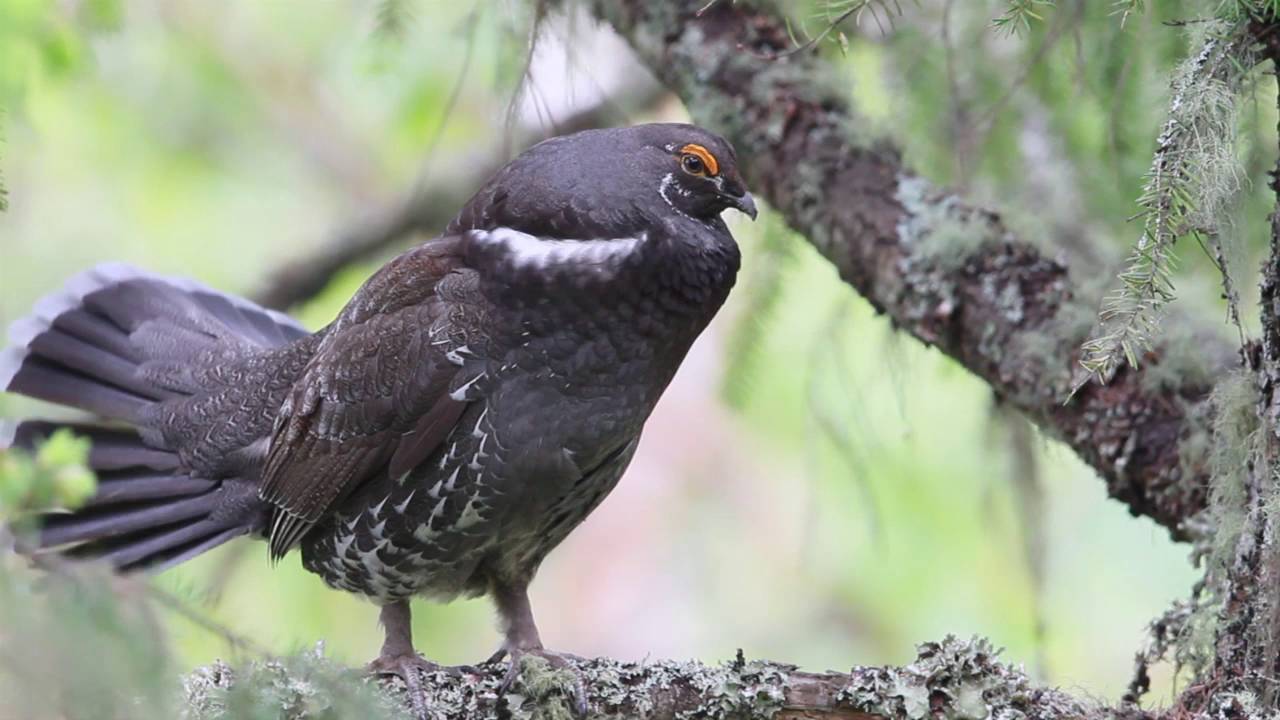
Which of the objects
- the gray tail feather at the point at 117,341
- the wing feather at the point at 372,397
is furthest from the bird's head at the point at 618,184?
the gray tail feather at the point at 117,341

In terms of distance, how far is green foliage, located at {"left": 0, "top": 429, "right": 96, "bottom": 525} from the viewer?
1738mm

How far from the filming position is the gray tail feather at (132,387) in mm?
4113

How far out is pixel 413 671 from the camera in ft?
10.7

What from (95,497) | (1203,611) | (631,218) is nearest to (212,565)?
(95,497)

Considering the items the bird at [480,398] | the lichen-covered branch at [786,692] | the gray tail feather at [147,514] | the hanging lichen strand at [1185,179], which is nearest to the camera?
the hanging lichen strand at [1185,179]

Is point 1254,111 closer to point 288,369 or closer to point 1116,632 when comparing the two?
point 288,369

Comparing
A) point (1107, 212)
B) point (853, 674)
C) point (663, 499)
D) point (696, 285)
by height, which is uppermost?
point (663, 499)

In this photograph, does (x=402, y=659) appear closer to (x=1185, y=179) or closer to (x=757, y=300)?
(x=757, y=300)

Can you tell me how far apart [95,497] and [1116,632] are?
521 centimetres

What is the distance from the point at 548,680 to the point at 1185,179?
5.78 ft

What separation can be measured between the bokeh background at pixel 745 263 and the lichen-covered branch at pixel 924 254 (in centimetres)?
15

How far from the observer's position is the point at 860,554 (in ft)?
23.6

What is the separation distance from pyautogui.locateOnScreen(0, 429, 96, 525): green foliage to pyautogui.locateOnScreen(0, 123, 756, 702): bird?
1.52 m

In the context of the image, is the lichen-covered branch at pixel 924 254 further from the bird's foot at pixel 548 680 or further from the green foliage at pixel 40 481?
the green foliage at pixel 40 481
